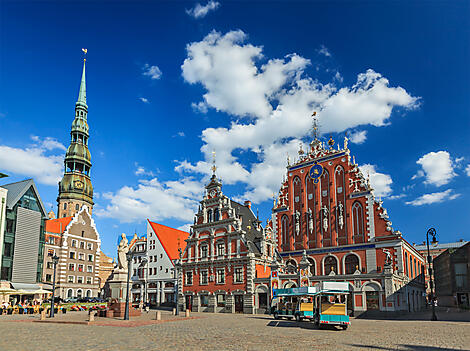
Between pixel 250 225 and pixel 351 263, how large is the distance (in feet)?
49.3

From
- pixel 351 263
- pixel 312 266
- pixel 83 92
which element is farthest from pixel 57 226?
pixel 351 263

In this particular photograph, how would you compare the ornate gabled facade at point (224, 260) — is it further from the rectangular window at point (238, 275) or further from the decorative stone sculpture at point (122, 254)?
the decorative stone sculpture at point (122, 254)

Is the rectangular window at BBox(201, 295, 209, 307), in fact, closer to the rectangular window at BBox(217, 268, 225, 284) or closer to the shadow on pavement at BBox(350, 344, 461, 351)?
the rectangular window at BBox(217, 268, 225, 284)

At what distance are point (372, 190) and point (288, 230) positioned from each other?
11.9 metres

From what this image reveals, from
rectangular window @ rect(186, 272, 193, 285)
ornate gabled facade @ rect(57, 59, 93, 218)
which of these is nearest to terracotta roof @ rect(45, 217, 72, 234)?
ornate gabled facade @ rect(57, 59, 93, 218)

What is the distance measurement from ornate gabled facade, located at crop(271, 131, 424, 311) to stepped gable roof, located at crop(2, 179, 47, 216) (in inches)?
1425

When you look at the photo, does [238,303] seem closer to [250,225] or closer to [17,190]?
[250,225]

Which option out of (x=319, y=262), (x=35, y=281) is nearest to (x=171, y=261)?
(x=35, y=281)

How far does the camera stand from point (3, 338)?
19.2 m

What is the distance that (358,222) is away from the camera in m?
45.5

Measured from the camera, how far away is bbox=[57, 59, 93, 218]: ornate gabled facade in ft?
320

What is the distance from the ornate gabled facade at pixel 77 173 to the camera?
320 ft

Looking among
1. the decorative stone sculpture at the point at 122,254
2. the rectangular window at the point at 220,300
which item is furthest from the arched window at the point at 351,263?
the decorative stone sculpture at the point at 122,254

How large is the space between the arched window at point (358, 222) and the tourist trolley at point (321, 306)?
757 centimetres
